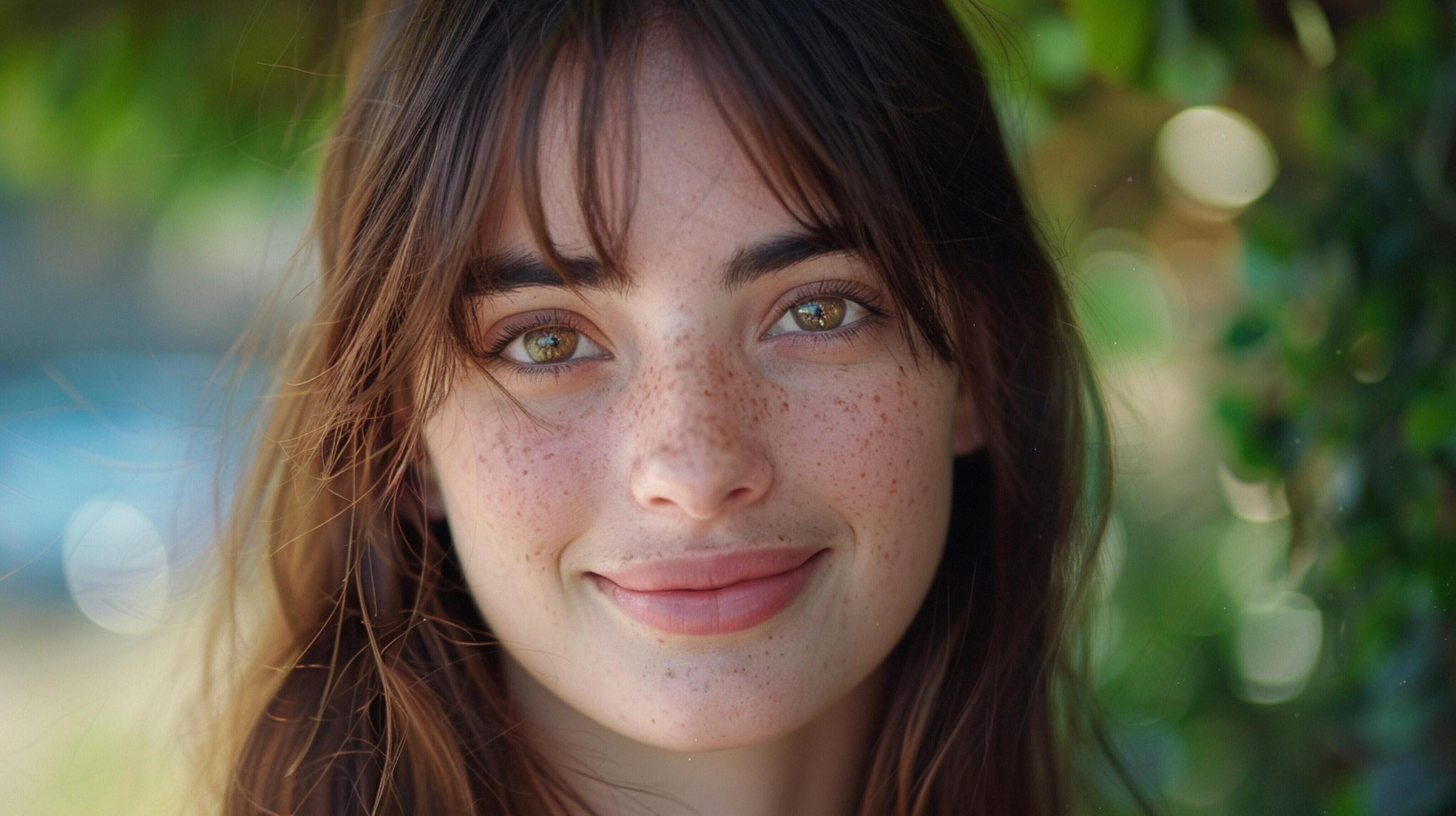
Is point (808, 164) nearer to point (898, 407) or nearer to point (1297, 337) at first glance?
point (898, 407)

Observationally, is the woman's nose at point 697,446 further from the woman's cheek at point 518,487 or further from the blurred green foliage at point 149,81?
the blurred green foliage at point 149,81

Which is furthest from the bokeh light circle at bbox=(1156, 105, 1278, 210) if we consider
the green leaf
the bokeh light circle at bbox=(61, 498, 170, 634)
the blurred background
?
the bokeh light circle at bbox=(61, 498, 170, 634)

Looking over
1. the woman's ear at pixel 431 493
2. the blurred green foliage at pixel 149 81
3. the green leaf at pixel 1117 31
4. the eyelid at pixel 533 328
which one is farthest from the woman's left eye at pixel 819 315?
the blurred green foliage at pixel 149 81

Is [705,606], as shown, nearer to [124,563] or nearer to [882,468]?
[882,468]

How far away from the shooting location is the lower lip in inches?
43.1

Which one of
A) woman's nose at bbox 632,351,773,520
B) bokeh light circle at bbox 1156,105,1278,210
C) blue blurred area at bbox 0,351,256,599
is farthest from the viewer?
bokeh light circle at bbox 1156,105,1278,210

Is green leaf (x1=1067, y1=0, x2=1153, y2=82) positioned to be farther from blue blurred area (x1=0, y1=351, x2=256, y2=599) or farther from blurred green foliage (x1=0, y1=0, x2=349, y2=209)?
blue blurred area (x1=0, y1=351, x2=256, y2=599)

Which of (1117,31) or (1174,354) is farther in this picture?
(1174,354)

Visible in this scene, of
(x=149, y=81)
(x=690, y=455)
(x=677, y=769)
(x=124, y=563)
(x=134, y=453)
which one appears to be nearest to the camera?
(x=690, y=455)

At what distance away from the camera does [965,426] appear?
133 cm

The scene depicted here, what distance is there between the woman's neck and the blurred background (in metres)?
0.50

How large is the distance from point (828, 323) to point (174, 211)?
1.31 m

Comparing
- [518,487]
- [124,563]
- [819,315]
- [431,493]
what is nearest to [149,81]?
[124,563]

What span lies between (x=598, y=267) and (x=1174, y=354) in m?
1.52
